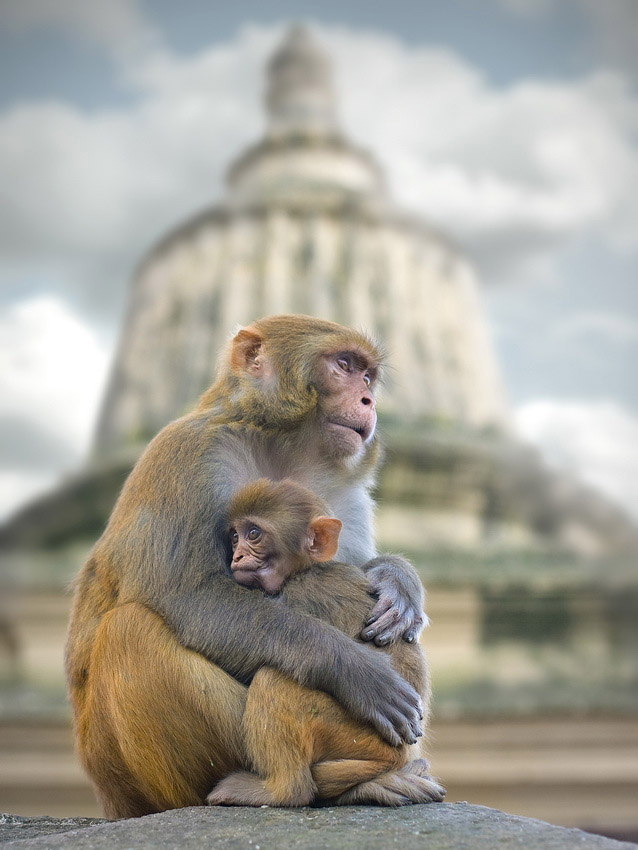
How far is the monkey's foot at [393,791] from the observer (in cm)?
350

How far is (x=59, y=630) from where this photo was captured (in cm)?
1114

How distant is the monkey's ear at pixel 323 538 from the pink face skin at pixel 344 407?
0.40m

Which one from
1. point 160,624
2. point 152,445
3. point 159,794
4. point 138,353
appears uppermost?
point 138,353

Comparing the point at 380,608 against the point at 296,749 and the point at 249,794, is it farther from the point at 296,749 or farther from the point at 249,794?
the point at 249,794

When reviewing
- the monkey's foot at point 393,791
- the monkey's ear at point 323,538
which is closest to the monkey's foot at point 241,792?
the monkey's foot at point 393,791

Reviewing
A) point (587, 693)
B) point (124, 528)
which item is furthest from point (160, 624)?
point (587, 693)

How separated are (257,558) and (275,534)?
10 centimetres

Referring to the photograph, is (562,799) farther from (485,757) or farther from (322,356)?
(322,356)

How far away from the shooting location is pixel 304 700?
3.46 meters

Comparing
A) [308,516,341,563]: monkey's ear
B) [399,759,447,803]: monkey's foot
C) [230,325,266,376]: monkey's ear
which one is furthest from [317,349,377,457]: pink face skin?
[399,759,447,803]: monkey's foot

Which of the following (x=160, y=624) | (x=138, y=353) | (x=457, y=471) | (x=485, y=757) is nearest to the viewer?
(x=160, y=624)

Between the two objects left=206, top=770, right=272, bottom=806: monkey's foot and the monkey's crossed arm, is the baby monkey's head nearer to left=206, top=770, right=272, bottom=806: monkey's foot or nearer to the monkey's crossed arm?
the monkey's crossed arm

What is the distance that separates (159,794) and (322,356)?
159 cm

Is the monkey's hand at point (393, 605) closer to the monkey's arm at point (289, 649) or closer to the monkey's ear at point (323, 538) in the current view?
the monkey's arm at point (289, 649)
